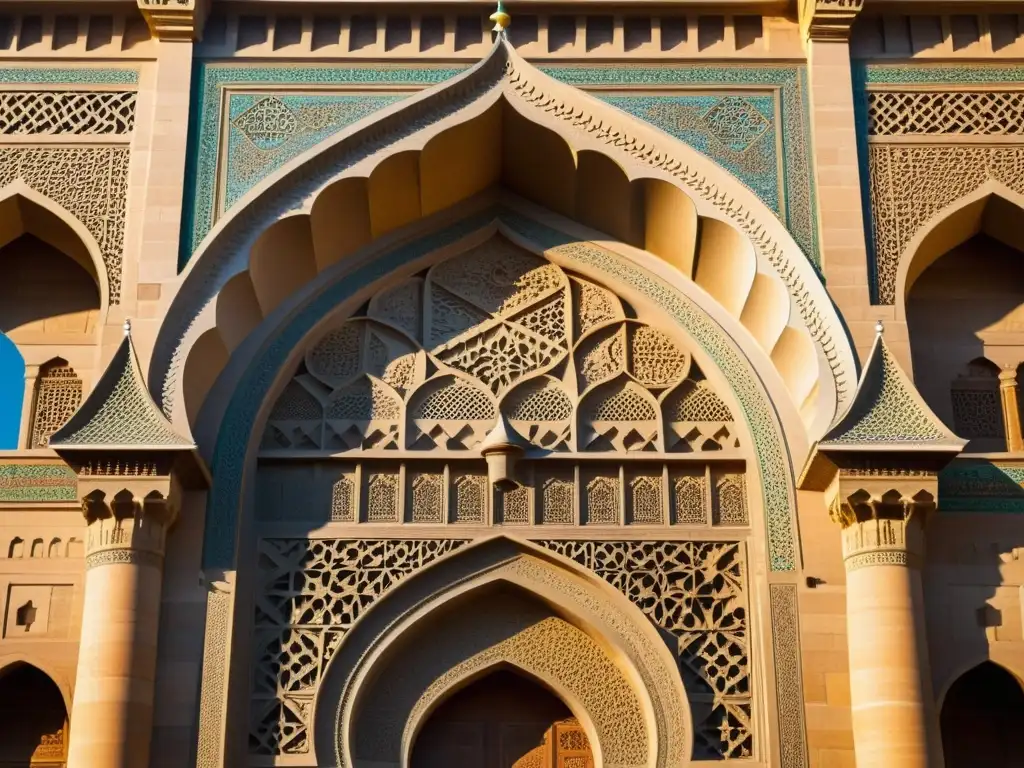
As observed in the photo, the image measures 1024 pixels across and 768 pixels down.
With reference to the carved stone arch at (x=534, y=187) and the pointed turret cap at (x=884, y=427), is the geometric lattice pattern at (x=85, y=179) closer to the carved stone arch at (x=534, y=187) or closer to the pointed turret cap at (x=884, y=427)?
the carved stone arch at (x=534, y=187)

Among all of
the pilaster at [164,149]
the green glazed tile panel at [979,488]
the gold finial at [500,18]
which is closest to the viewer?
the green glazed tile panel at [979,488]

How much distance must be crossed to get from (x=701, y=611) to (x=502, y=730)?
51.0 inches

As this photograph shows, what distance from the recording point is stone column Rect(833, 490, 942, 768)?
348 inches

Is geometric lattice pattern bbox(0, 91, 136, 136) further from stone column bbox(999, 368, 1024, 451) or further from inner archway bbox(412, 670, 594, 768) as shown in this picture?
stone column bbox(999, 368, 1024, 451)

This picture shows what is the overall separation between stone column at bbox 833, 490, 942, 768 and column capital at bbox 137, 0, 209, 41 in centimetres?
474

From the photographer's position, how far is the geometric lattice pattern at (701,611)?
941 centimetres

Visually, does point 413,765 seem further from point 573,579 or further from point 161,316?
point 161,316

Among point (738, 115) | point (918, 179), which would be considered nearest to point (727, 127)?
point (738, 115)

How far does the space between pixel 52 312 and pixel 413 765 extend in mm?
3429

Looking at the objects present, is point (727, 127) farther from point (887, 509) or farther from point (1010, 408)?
point (887, 509)

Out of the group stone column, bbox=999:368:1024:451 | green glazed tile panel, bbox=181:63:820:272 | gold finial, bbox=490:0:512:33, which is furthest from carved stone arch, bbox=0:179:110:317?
stone column, bbox=999:368:1024:451

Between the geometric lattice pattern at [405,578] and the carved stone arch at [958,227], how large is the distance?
191 cm

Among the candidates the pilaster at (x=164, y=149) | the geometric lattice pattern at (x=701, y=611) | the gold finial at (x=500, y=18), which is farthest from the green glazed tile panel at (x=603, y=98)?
the geometric lattice pattern at (x=701, y=611)

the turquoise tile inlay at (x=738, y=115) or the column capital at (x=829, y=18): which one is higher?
the column capital at (x=829, y=18)
